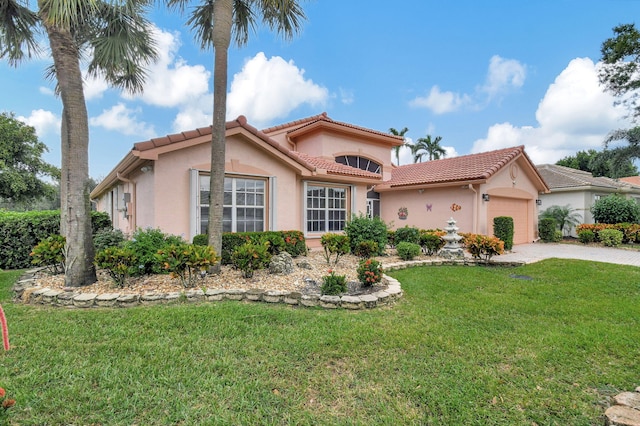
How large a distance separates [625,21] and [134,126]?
3432 centimetres

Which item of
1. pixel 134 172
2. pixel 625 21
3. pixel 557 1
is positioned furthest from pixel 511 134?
pixel 134 172

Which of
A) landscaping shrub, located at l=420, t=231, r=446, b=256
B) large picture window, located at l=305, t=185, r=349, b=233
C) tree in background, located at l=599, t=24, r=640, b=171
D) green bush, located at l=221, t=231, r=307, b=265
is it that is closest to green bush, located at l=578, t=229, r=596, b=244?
tree in background, located at l=599, t=24, r=640, b=171

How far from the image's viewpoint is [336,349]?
389cm

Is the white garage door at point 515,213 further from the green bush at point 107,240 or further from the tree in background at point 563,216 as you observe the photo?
the green bush at point 107,240

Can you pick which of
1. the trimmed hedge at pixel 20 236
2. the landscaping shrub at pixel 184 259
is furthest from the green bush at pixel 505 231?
the trimmed hedge at pixel 20 236

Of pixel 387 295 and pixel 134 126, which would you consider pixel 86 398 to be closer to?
pixel 387 295

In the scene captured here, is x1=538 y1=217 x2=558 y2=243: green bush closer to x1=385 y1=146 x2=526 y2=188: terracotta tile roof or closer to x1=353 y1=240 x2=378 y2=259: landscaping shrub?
x1=385 y1=146 x2=526 y2=188: terracotta tile roof

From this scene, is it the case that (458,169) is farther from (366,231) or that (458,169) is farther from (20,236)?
(20,236)

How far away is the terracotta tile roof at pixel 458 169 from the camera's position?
50.0ft

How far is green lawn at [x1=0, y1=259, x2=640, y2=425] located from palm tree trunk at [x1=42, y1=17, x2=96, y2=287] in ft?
3.61

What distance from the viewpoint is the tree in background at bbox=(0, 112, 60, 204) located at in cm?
2186

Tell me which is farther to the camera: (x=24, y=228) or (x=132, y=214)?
(x=132, y=214)

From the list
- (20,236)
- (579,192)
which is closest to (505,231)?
(579,192)

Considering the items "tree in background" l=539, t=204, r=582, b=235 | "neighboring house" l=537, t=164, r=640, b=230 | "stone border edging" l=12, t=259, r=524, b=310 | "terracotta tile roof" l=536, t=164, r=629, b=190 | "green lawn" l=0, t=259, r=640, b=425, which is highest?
"terracotta tile roof" l=536, t=164, r=629, b=190
